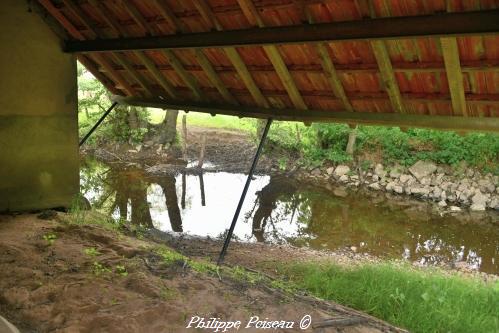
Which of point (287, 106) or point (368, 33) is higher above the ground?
point (368, 33)

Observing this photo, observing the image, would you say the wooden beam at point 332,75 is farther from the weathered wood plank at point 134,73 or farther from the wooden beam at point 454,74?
the weathered wood plank at point 134,73

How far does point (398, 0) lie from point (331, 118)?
2.17m

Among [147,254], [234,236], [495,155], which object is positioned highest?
[495,155]

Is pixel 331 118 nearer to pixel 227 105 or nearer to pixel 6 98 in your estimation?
pixel 227 105

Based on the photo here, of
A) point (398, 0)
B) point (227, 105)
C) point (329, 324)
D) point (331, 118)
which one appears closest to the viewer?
point (398, 0)

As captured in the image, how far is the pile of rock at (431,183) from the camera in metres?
14.0

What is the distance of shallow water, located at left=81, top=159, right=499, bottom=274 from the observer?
10.1m

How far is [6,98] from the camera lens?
626cm

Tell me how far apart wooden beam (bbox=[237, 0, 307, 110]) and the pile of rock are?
10.2m

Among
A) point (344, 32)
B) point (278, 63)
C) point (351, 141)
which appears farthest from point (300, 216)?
point (344, 32)

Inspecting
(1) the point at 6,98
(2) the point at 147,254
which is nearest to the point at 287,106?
(2) the point at 147,254

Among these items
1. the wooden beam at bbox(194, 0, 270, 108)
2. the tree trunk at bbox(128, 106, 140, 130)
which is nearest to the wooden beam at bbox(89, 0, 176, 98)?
the wooden beam at bbox(194, 0, 270, 108)

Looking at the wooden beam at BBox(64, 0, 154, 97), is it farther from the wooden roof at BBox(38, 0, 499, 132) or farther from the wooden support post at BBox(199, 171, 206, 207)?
the wooden support post at BBox(199, 171, 206, 207)

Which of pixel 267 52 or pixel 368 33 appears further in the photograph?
pixel 267 52
